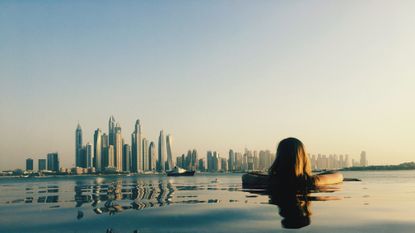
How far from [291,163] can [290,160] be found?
110 millimetres

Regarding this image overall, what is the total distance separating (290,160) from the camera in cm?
1339

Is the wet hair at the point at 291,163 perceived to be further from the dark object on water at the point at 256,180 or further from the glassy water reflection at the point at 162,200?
the dark object on water at the point at 256,180

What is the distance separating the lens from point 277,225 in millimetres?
6602

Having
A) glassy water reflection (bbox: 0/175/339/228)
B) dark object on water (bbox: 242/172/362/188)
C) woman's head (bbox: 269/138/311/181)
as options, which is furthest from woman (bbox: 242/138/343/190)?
glassy water reflection (bbox: 0/175/339/228)

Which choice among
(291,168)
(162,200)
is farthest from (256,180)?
(162,200)

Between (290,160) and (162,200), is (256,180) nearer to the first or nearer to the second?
(290,160)

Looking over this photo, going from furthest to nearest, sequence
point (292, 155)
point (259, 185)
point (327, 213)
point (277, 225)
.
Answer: point (259, 185), point (292, 155), point (327, 213), point (277, 225)

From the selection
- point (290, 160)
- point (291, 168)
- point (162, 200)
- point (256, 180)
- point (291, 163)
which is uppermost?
point (290, 160)

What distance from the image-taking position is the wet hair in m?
13.3

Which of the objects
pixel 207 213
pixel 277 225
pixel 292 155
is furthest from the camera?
pixel 292 155

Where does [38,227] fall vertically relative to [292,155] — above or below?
below

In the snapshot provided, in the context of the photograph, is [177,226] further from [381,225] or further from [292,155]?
[292,155]

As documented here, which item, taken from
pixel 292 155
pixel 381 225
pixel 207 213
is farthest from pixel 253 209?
pixel 292 155

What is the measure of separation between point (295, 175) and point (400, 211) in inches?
178
